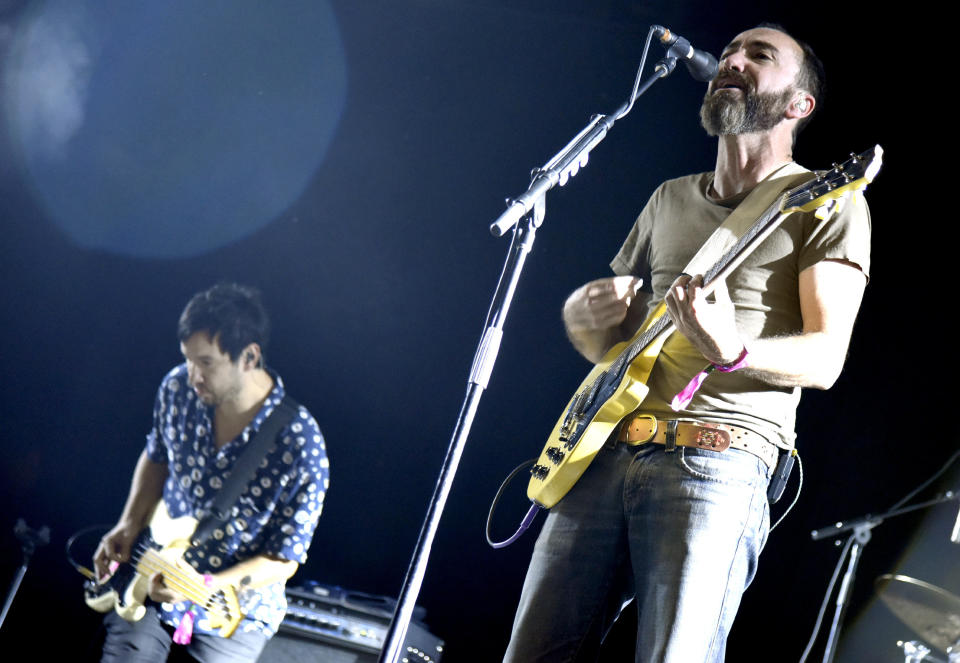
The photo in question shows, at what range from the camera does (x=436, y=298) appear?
3.31m

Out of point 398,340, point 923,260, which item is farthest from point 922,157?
point 398,340

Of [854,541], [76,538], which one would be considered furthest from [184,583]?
[854,541]

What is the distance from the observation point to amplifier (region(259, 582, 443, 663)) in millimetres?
2445

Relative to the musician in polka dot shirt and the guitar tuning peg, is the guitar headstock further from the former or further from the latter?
the musician in polka dot shirt

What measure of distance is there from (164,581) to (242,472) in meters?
0.41

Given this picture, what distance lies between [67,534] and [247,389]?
0.87 metres

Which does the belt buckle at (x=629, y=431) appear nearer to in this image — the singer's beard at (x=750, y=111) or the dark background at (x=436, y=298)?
the singer's beard at (x=750, y=111)

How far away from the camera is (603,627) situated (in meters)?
1.52

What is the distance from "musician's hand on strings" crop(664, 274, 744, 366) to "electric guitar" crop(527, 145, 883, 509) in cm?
7

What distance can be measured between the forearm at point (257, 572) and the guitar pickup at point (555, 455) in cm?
134

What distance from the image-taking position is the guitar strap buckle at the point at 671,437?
1.42 meters

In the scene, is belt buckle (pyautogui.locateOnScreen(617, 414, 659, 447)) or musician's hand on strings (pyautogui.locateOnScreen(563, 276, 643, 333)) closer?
belt buckle (pyautogui.locateOnScreen(617, 414, 659, 447))

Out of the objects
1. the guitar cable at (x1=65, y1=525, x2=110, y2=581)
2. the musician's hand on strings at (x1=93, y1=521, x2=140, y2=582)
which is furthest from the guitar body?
the guitar cable at (x1=65, y1=525, x2=110, y2=581)

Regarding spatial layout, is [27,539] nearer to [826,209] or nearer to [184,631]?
[184,631]
